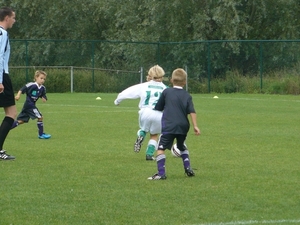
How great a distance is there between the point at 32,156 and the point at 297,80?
917 inches

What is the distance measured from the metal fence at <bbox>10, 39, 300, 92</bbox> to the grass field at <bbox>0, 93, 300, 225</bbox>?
1776cm

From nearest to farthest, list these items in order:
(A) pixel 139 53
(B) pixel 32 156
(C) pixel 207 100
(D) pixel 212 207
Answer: (D) pixel 212 207
(B) pixel 32 156
(C) pixel 207 100
(A) pixel 139 53

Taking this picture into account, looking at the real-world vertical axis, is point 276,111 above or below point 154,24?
below

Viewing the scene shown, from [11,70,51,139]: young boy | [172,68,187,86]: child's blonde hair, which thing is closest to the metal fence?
[11,70,51,139]: young boy

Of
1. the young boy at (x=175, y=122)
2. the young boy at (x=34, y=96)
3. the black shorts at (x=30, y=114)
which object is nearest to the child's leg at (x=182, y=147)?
the young boy at (x=175, y=122)

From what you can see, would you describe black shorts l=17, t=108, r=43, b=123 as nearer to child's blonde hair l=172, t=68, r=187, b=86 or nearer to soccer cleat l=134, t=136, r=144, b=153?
soccer cleat l=134, t=136, r=144, b=153

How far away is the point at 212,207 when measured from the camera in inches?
307

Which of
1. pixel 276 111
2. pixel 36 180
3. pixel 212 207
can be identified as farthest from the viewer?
pixel 276 111

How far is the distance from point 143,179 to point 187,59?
2833 centimetres

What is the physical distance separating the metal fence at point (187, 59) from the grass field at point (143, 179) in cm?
1776

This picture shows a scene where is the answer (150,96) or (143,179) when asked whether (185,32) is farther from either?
(143,179)

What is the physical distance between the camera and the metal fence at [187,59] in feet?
118

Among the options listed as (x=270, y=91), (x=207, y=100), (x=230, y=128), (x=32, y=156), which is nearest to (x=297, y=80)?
(x=270, y=91)

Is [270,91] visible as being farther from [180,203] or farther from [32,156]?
[180,203]
